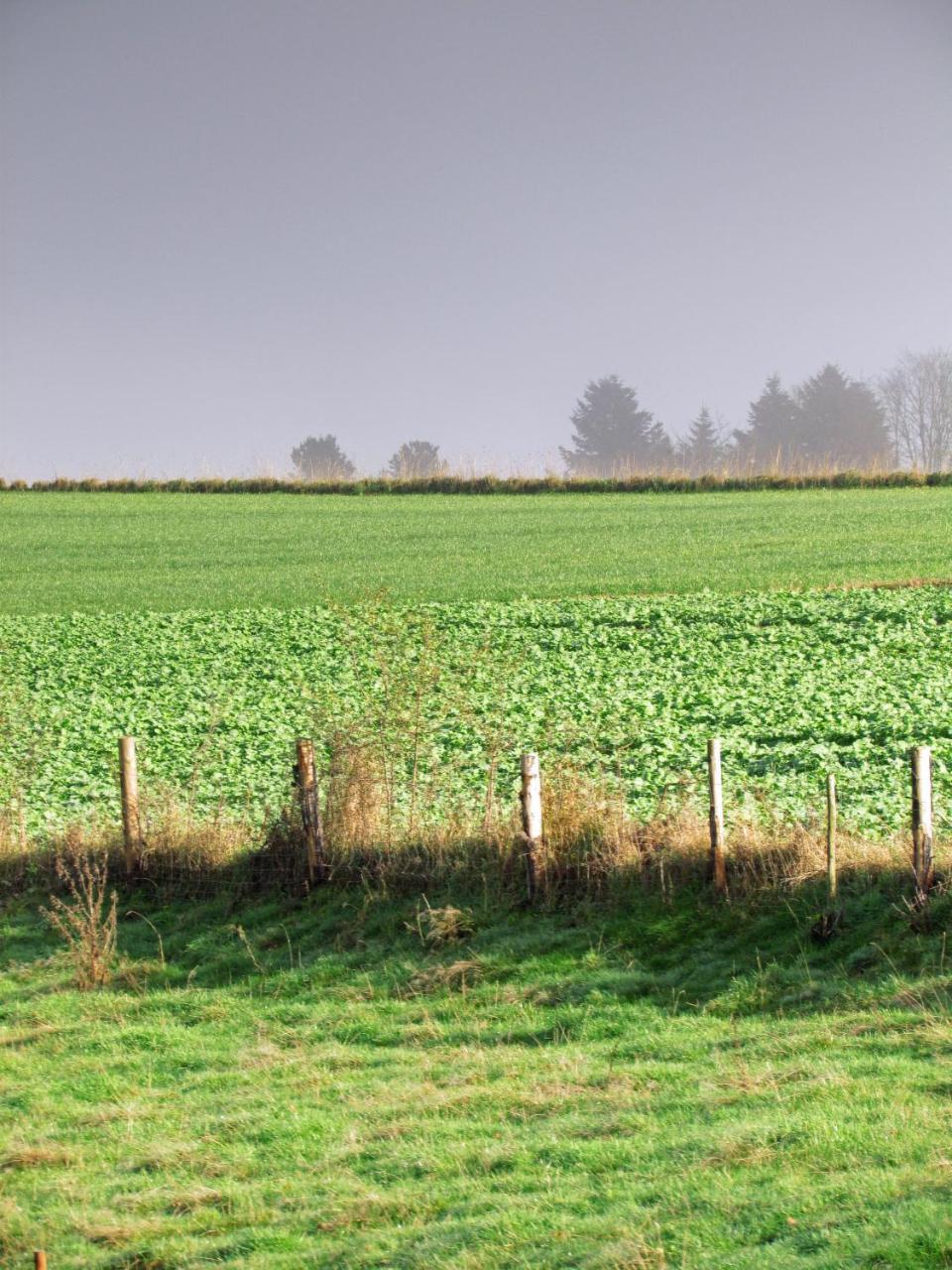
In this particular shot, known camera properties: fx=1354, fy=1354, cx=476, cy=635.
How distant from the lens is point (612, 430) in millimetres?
145500

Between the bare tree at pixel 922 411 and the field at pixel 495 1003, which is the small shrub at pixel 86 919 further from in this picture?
the bare tree at pixel 922 411

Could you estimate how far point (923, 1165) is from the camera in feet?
22.9

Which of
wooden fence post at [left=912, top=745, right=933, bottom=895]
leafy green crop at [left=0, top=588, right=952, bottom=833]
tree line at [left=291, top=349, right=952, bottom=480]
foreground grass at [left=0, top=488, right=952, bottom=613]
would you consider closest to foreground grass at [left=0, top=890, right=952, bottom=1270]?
wooden fence post at [left=912, top=745, right=933, bottom=895]

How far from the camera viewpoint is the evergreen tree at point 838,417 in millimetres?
131500

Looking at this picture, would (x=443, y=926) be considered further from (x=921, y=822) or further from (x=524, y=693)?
(x=524, y=693)

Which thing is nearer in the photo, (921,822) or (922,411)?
(921,822)

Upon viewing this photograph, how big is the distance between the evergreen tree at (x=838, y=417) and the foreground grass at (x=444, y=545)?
7244 cm

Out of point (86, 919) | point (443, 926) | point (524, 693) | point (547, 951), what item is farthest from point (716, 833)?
point (524, 693)

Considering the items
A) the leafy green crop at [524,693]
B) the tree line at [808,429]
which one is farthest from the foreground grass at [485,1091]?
the tree line at [808,429]

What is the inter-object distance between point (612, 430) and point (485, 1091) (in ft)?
458

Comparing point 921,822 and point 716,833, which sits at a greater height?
point 921,822

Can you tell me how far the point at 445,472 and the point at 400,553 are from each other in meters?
21.2

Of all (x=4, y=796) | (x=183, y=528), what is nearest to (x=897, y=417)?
(x=183, y=528)

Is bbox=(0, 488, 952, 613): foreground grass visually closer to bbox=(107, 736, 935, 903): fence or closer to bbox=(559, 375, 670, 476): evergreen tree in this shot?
bbox=(107, 736, 935, 903): fence
